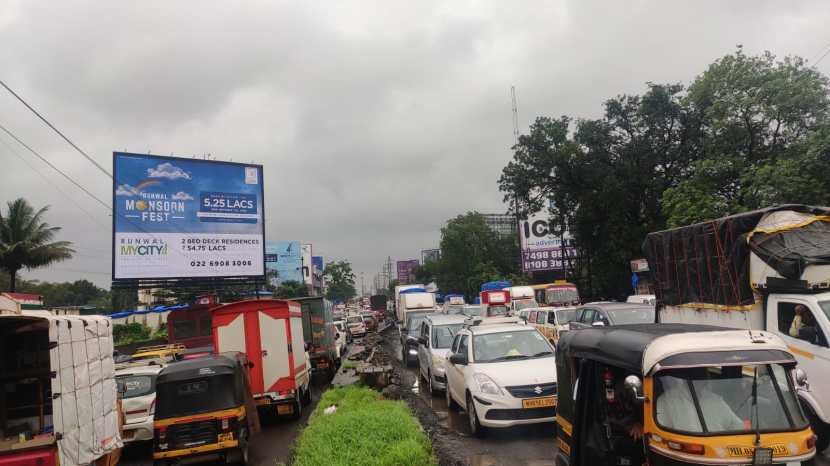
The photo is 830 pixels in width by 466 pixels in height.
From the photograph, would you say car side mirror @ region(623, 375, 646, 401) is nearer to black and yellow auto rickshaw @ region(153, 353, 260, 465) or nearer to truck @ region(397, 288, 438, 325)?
black and yellow auto rickshaw @ region(153, 353, 260, 465)

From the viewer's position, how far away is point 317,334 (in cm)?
2158

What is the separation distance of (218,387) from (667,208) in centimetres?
2335

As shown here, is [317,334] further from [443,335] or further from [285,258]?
[285,258]

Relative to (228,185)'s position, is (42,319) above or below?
below

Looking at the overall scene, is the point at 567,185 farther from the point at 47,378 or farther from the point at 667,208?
the point at 47,378

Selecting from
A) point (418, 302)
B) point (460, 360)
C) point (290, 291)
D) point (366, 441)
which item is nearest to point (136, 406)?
point (366, 441)

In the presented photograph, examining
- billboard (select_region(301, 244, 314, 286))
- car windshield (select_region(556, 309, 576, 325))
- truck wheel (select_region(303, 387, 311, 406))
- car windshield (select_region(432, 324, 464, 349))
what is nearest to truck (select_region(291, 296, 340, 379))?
truck wheel (select_region(303, 387, 311, 406))

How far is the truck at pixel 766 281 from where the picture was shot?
7187mm

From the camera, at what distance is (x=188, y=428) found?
887 centimetres

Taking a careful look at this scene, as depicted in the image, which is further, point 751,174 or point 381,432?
point 751,174

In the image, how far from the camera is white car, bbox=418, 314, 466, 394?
14.0 meters

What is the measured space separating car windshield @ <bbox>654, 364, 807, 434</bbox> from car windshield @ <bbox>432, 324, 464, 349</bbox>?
11.0m

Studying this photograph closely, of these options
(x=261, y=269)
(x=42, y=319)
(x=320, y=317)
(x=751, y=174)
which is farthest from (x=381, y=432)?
(x=751, y=174)

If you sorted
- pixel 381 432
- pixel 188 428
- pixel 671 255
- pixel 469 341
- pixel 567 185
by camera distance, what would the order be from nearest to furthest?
pixel 381 432, pixel 188 428, pixel 469 341, pixel 671 255, pixel 567 185
